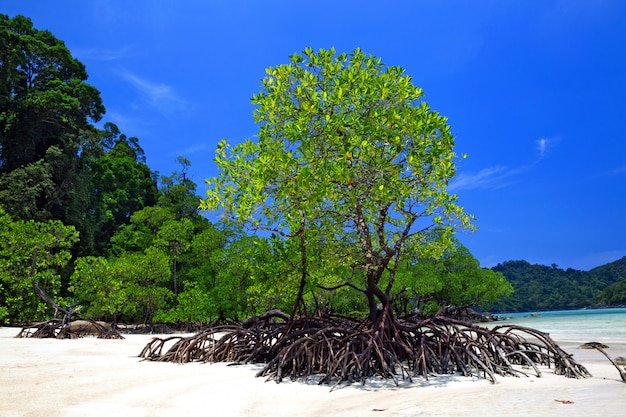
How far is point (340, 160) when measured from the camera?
7.37 meters

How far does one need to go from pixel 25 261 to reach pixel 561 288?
5562 inches

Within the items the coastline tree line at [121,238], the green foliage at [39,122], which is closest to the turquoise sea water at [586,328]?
the coastline tree line at [121,238]

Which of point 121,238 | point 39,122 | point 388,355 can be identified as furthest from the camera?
point 121,238

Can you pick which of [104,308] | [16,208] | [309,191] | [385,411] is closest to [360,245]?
[309,191]

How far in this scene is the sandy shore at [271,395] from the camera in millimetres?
5141

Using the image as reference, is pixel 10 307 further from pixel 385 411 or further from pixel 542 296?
pixel 542 296

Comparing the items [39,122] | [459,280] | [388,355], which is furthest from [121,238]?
[388,355]

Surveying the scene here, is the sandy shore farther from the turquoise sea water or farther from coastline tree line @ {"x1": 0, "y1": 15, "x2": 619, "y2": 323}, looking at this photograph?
the turquoise sea water

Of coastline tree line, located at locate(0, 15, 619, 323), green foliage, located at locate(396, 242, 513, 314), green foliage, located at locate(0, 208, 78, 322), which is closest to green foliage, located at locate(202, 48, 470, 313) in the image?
coastline tree line, located at locate(0, 15, 619, 323)

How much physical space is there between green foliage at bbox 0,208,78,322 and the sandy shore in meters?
16.5

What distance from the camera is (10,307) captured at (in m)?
23.7

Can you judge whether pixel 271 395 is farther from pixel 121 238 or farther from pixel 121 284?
pixel 121 238

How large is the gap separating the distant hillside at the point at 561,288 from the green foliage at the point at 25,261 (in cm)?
11434

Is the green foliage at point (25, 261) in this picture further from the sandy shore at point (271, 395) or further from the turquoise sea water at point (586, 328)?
the turquoise sea water at point (586, 328)
